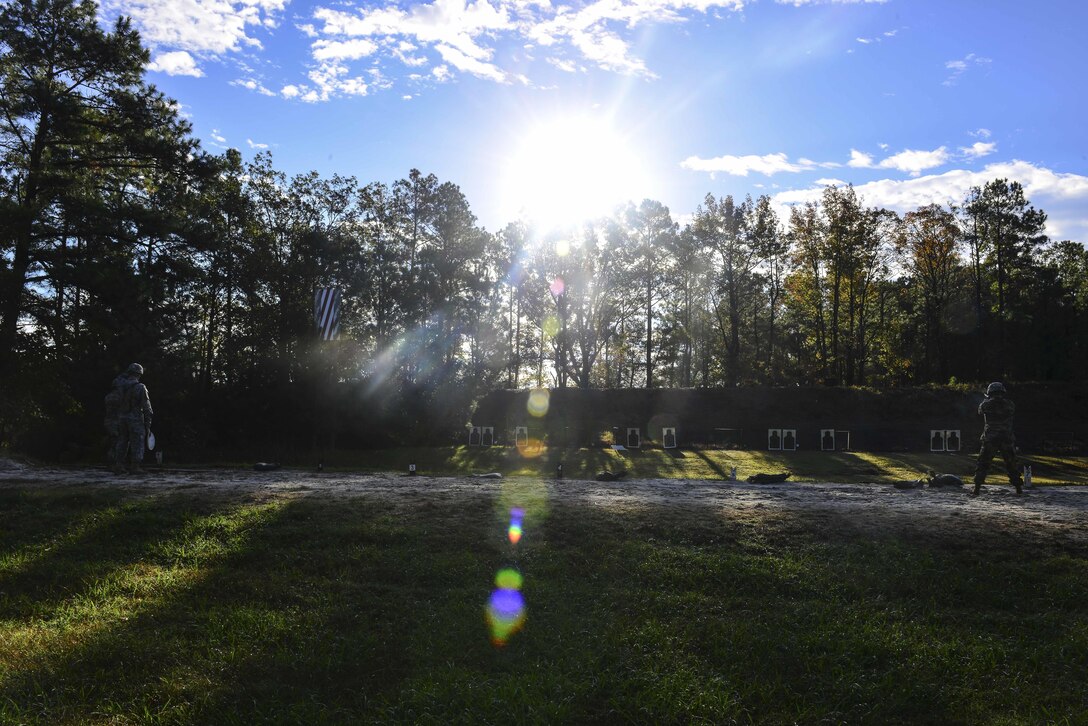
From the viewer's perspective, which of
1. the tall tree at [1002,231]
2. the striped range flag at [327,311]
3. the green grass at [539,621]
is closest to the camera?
the green grass at [539,621]

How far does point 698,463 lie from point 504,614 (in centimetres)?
1722

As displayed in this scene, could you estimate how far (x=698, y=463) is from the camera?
915 inches

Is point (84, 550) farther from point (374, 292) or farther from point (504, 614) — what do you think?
point (374, 292)

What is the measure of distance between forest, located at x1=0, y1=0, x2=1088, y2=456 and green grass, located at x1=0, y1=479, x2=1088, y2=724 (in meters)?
15.7

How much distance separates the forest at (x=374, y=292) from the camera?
22594mm

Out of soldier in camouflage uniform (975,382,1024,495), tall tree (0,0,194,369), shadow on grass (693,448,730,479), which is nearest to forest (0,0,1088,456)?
tall tree (0,0,194,369)

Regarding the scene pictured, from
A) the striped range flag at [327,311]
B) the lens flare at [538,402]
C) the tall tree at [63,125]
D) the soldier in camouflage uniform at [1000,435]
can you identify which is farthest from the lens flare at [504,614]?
the lens flare at [538,402]

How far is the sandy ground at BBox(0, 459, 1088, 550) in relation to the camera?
954cm

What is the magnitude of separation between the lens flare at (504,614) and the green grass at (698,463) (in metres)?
11.1

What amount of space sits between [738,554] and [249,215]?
35.4 meters

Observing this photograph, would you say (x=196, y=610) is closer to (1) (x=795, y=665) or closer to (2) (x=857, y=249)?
(1) (x=795, y=665)

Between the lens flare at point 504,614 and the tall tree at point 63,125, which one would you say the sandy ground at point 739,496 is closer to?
the lens flare at point 504,614

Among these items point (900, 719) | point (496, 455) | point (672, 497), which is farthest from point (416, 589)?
point (496, 455)

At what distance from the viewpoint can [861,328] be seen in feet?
157
